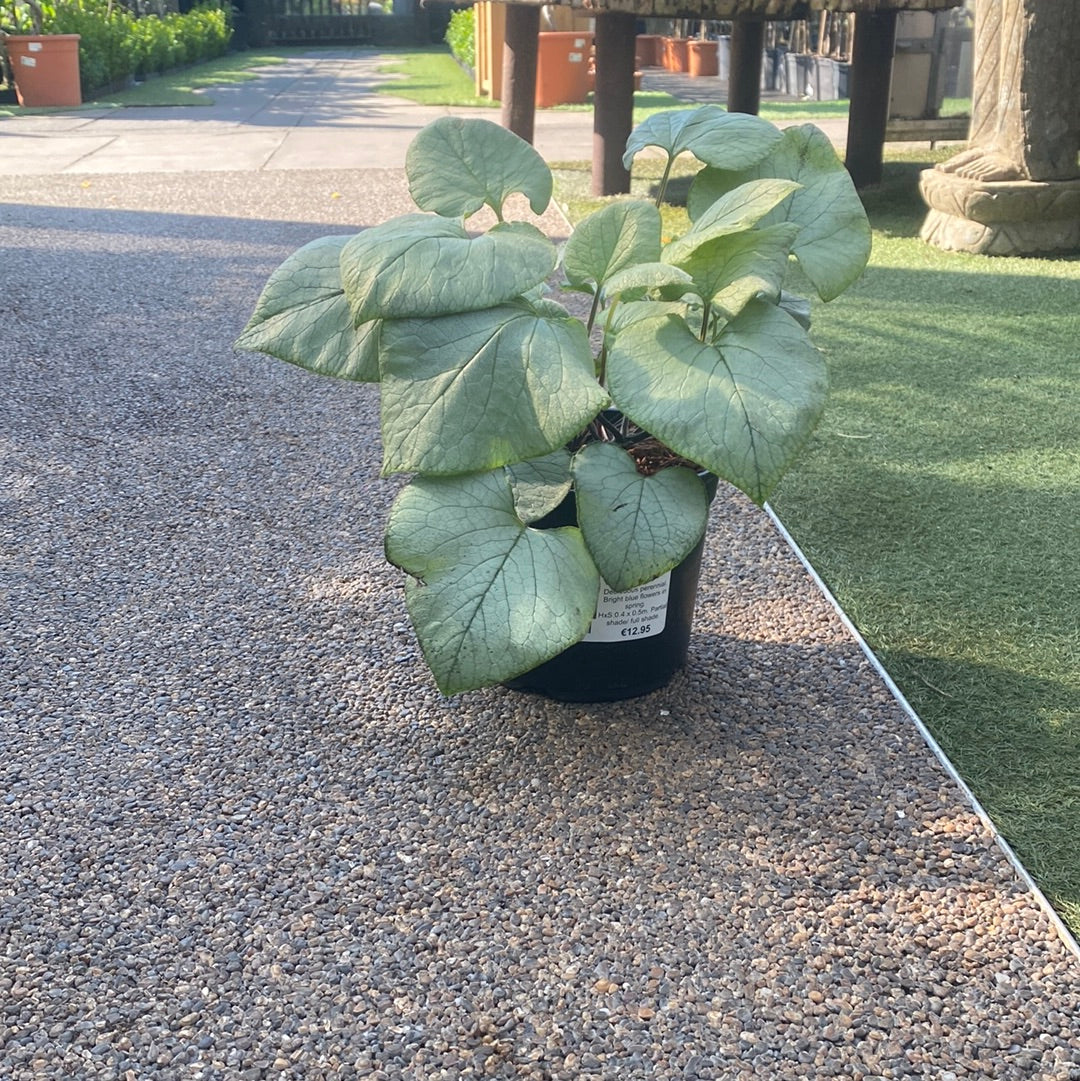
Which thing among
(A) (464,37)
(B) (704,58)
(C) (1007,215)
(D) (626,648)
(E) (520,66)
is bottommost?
(D) (626,648)

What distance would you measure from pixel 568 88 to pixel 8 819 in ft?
32.5

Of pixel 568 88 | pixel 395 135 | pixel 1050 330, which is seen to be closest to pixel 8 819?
pixel 1050 330

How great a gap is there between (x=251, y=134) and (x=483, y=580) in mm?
7884

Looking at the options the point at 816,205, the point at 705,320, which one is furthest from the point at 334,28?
the point at 705,320

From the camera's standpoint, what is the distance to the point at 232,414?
331cm

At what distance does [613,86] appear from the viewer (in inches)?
207

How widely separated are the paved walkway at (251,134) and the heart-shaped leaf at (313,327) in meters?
5.61

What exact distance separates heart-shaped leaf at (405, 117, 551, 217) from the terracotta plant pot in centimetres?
1006

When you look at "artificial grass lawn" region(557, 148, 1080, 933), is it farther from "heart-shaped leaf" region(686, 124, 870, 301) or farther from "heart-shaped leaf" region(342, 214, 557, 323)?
"heart-shaped leaf" region(342, 214, 557, 323)

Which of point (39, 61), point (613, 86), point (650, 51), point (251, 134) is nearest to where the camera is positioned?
point (613, 86)

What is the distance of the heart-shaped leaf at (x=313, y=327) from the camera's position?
175 centimetres

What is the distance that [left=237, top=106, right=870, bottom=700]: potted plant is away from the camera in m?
1.58

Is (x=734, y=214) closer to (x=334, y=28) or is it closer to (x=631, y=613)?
(x=631, y=613)

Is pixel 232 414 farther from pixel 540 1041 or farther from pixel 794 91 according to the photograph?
pixel 794 91
